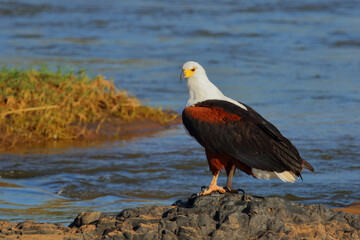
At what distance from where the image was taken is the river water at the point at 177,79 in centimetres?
791

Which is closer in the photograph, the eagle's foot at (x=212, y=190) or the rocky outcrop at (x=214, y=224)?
the rocky outcrop at (x=214, y=224)

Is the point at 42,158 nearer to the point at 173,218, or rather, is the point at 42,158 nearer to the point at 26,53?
the point at 173,218

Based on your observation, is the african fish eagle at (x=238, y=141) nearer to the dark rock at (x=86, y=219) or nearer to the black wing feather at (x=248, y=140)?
the black wing feather at (x=248, y=140)

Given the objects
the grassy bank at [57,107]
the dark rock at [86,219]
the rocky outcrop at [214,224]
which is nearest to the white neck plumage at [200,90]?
the rocky outcrop at [214,224]

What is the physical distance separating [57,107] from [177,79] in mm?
4790

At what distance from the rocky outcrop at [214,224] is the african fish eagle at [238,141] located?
1.40 feet

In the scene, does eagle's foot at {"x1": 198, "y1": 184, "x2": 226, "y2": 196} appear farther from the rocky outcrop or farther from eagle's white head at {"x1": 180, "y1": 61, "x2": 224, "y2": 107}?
eagle's white head at {"x1": 180, "y1": 61, "x2": 224, "y2": 107}

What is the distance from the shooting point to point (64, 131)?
9969 millimetres

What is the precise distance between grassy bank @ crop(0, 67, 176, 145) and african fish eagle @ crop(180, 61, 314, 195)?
171 inches

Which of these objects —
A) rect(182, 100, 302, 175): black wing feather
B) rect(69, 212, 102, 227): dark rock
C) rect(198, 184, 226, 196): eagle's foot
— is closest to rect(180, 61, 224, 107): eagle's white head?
rect(182, 100, 302, 175): black wing feather

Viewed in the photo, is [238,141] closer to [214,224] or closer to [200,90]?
[200,90]

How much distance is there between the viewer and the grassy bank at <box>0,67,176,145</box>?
970 centimetres

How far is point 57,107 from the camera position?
9.93 meters

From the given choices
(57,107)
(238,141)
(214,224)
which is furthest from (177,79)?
(214,224)
